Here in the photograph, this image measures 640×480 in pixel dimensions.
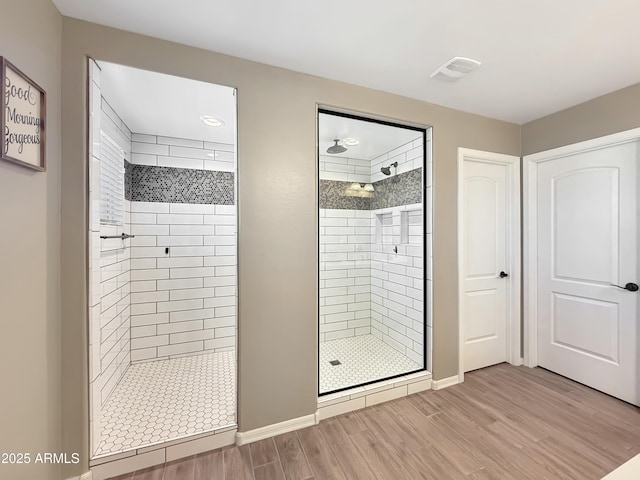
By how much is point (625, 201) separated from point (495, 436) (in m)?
2.03

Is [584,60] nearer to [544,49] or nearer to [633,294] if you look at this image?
[544,49]

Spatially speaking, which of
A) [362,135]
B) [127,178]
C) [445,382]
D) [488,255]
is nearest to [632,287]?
[488,255]

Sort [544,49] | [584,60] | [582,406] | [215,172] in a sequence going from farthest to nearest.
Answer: [215,172] → [582,406] → [584,60] → [544,49]

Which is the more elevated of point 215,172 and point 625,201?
point 215,172

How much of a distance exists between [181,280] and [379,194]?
7.27 feet

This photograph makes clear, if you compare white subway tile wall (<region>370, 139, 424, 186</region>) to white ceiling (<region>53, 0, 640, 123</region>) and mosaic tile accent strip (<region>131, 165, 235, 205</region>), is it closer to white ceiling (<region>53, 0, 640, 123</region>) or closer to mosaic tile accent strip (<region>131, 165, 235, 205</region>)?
white ceiling (<region>53, 0, 640, 123</region>)

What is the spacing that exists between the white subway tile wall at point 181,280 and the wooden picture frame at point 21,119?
1.44m

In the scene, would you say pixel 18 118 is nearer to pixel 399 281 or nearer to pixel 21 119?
pixel 21 119

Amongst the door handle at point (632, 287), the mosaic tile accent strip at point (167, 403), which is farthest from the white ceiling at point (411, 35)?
the mosaic tile accent strip at point (167, 403)

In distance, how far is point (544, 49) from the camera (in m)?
1.57

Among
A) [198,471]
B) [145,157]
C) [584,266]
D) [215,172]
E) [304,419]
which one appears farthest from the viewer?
[215,172]

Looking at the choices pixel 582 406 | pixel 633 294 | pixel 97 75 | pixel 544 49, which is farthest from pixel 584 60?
pixel 97 75

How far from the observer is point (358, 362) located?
246 centimetres

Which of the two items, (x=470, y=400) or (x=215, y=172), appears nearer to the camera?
(x=470, y=400)
